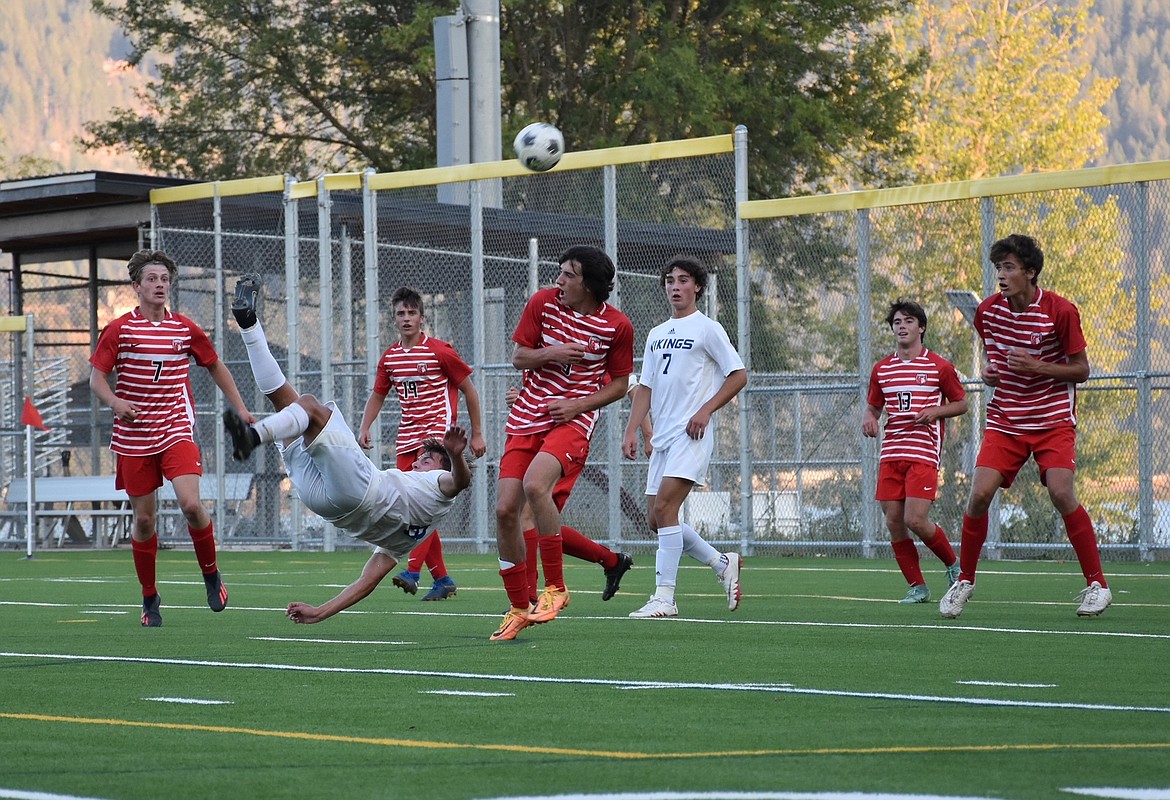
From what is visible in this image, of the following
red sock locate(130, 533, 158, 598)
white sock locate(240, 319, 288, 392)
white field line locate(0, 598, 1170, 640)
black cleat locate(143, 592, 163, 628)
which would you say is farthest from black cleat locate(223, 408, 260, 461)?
white field line locate(0, 598, 1170, 640)

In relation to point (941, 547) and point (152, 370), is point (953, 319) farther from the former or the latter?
point (152, 370)

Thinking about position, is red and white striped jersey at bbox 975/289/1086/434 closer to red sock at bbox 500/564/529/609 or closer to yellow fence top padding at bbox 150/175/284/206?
red sock at bbox 500/564/529/609

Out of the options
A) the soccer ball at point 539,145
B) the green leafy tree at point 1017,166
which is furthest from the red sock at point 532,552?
the green leafy tree at point 1017,166

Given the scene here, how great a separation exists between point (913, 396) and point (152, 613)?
508cm

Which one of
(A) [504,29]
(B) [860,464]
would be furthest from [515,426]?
(A) [504,29]

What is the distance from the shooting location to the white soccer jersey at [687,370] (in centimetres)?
1131

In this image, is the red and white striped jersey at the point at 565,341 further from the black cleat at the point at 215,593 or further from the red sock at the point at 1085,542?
the red sock at the point at 1085,542

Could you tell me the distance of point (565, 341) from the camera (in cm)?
985

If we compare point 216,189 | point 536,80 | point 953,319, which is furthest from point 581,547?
point 536,80

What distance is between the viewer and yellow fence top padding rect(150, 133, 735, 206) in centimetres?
1975

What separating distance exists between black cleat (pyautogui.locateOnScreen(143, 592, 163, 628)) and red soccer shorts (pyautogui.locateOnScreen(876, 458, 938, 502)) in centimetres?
466

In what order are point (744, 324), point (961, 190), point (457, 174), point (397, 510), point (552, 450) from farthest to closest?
1. point (457, 174)
2. point (744, 324)
3. point (961, 190)
4. point (552, 450)
5. point (397, 510)

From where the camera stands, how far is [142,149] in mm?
40062

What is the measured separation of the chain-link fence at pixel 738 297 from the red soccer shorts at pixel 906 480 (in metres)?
4.50
